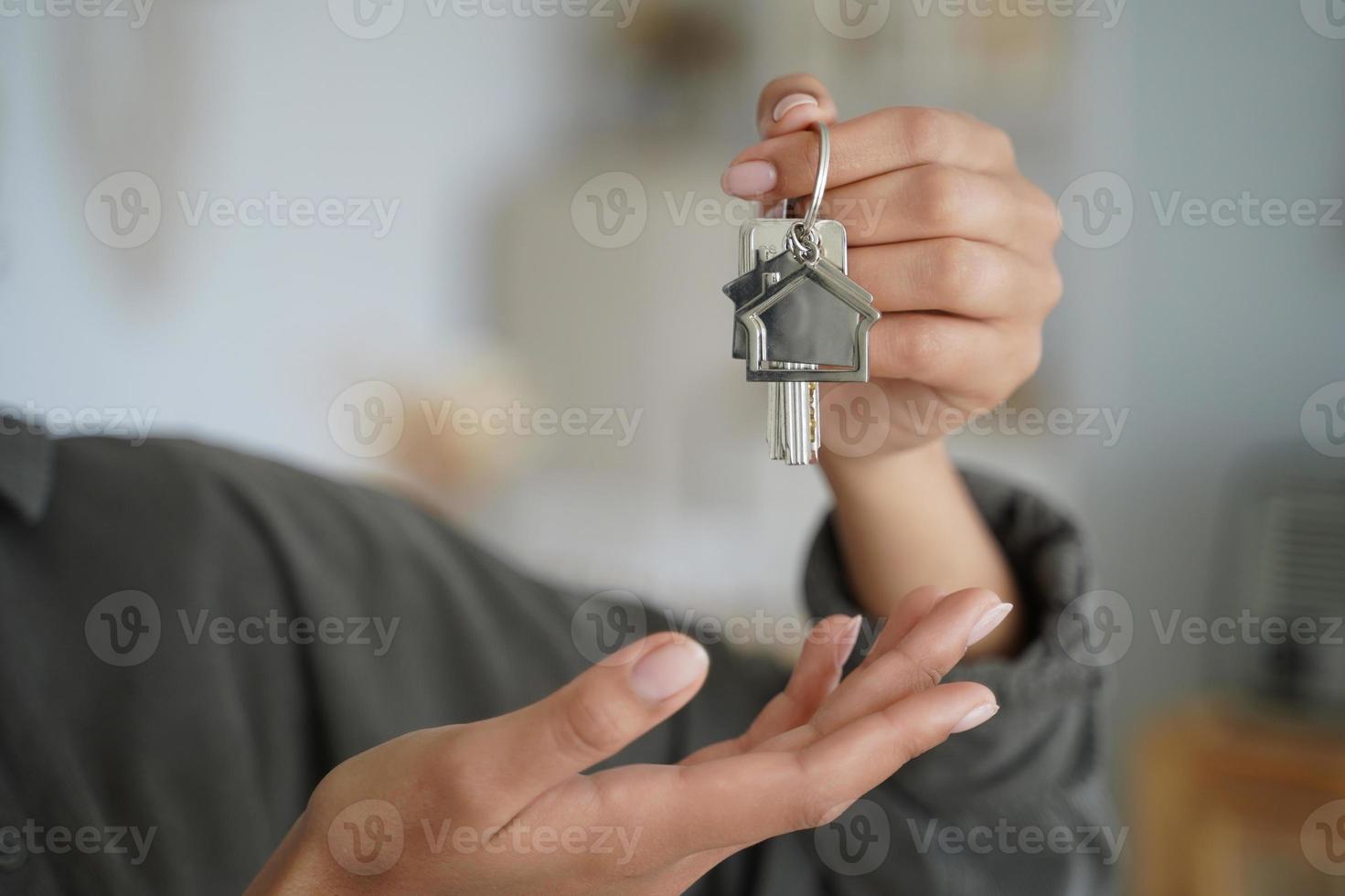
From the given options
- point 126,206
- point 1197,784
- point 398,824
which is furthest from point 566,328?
point 398,824

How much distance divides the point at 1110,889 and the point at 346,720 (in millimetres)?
669

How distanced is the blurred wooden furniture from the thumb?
5.26 ft

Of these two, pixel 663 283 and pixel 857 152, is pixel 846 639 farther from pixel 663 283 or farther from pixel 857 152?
pixel 663 283

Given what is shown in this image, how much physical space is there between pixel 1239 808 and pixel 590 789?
1635 mm

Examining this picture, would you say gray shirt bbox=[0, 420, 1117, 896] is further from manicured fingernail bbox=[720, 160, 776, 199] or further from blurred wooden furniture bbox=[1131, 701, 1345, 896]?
blurred wooden furniture bbox=[1131, 701, 1345, 896]

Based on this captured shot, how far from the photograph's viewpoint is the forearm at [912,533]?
0.76 meters

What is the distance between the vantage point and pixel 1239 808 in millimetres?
1666

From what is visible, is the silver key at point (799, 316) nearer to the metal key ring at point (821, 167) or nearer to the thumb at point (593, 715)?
the metal key ring at point (821, 167)

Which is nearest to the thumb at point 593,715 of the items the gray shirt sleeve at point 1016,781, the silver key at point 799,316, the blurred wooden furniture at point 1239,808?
the silver key at point 799,316

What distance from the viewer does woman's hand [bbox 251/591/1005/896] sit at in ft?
1.24

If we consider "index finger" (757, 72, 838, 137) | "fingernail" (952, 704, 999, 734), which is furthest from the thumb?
"index finger" (757, 72, 838, 137)

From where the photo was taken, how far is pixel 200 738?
2.76 feet

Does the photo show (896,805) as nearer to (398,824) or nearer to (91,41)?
(398,824)

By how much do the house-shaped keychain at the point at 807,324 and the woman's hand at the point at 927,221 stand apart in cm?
3
